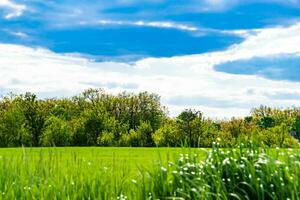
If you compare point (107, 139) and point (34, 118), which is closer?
point (107, 139)

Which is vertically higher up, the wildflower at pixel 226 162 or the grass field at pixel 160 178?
the wildflower at pixel 226 162

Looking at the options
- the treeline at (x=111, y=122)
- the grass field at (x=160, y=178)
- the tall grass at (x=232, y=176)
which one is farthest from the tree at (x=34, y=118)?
the tall grass at (x=232, y=176)

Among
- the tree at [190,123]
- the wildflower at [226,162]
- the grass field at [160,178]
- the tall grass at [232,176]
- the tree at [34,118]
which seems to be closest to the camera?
the tall grass at [232,176]

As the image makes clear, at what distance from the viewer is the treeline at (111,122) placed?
35844 millimetres

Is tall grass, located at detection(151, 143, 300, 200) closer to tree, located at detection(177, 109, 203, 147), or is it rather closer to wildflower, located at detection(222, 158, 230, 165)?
wildflower, located at detection(222, 158, 230, 165)

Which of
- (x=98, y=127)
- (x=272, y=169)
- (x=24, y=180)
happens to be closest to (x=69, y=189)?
(x=24, y=180)

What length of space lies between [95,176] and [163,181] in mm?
1285

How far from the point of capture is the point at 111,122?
1470 inches

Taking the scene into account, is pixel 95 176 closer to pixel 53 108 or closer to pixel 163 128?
pixel 163 128

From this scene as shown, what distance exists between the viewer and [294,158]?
245 inches

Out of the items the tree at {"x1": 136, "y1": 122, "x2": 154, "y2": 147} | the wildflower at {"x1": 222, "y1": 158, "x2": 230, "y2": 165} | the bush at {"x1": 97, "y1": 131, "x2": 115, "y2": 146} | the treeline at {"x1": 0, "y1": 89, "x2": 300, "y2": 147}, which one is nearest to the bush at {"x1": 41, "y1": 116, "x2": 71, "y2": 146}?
the treeline at {"x1": 0, "y1": 89, "x2": 300, "y2": 147}

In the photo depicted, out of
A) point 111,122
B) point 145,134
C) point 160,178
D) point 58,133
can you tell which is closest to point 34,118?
point 58,133

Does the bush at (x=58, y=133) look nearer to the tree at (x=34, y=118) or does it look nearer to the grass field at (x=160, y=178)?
the tree at (x=34, y=118)

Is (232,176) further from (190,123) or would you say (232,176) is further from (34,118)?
(34,118)
